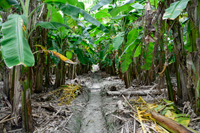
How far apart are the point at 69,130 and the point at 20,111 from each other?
0.65 m

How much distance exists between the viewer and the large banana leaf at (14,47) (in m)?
1.00

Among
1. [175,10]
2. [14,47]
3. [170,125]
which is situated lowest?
[170,125]

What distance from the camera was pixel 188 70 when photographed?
1584 millimetres

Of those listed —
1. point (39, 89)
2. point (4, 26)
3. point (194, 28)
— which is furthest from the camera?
point (39, 89)

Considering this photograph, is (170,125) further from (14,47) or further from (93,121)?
(14,47)

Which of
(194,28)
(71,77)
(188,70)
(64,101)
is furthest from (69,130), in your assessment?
(71,77)

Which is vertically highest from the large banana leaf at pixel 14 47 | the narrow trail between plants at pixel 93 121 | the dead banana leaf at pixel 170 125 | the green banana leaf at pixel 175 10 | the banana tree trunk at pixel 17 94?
the green banana leaf at pixel 175 10

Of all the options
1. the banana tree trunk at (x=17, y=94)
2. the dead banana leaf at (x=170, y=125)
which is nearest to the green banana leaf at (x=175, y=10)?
the dead banana leaf at (x=170, y=125)

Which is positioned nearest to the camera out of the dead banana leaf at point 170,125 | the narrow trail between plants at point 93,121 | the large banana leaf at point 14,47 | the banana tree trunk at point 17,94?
the large banana leaf at point 14,47

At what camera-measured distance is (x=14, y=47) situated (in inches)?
42.0

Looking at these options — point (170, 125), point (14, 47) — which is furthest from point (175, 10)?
point (14, 47)

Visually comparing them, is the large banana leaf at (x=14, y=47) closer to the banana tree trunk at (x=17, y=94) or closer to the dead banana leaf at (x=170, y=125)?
the banana tree trunk at (x=17, y=94)

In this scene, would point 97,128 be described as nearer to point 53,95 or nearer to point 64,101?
point 64,101

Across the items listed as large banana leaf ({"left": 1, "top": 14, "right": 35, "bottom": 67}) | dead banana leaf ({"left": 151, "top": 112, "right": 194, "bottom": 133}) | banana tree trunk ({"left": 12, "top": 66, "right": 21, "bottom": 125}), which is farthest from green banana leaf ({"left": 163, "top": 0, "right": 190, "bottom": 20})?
banana tree trunk ({"left": 12, "top": 66, "right": 21, "bottom": 125})
